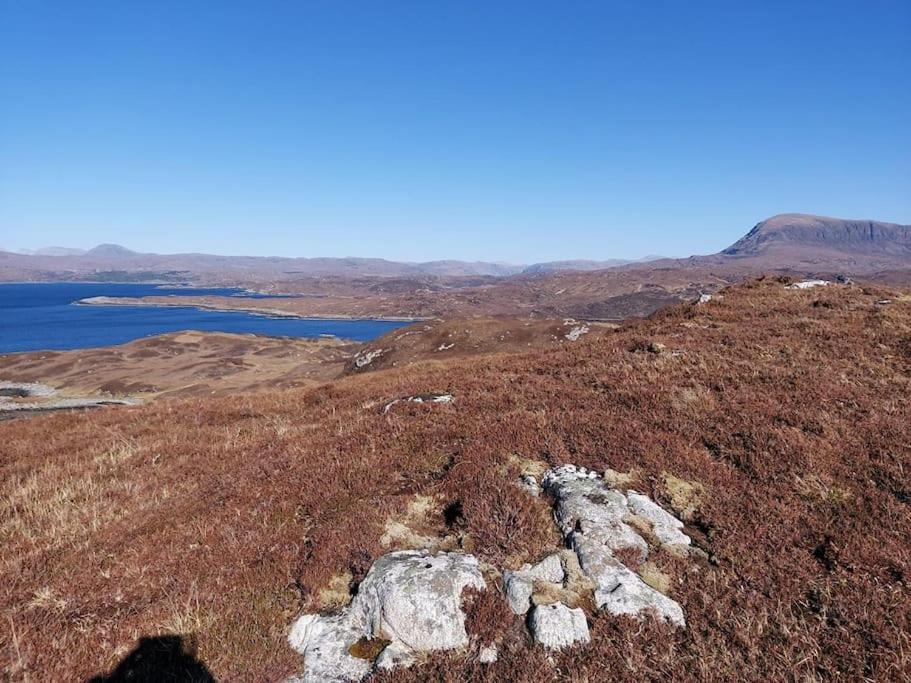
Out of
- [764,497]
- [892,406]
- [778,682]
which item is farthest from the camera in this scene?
[892,406]

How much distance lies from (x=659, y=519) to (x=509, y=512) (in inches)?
108

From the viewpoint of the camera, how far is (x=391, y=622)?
6652 mm

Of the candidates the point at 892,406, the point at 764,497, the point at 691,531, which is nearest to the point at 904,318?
the point at 892,406

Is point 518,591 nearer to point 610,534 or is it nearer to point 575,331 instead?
point 610,534

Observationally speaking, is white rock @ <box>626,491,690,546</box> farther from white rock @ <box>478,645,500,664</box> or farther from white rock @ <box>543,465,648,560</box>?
white rock @ <box>478,645,500,664</box>

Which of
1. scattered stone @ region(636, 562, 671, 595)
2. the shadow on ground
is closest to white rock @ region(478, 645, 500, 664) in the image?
scattered stone @ region(636, 562, 671, 595)

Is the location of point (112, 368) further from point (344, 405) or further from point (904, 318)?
point (904, 318)

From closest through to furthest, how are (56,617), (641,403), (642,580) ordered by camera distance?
(56,617) < (642,580) < (641,403)

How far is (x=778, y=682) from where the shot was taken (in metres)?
5.64

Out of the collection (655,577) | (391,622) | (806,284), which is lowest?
(391,622)

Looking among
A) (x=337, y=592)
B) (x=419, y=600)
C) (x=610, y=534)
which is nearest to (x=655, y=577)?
(x=610, y=534)

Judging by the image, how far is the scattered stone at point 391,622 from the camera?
20.6ft

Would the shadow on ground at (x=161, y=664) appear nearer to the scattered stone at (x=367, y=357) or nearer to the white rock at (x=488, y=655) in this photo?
the white rock at (x=488, y=655)

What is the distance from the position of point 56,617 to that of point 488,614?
616cm
